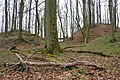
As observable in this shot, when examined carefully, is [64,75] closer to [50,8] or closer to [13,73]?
[13,73]

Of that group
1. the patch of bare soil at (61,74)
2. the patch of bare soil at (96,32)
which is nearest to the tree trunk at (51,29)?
the patch of bare soil at (61,74)

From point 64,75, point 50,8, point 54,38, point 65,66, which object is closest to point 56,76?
point 64,75

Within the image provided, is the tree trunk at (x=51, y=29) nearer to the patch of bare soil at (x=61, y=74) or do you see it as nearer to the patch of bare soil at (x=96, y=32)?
the patch of bare soil at (x=61, y=74)

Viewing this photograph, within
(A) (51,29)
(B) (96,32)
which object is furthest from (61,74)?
(B) (96,32)

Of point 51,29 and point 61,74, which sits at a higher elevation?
point 51,29

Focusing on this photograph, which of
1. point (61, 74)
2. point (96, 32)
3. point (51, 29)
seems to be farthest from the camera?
point (96, 32)

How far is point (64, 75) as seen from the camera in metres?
7.96

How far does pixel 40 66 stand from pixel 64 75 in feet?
5.27

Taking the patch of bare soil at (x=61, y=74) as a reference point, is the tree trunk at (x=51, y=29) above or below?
above

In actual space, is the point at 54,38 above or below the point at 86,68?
above

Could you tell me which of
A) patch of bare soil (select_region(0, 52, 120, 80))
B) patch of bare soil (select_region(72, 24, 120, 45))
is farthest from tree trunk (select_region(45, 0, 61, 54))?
patch of bare soil (select_region(72, 24, 120, 45))

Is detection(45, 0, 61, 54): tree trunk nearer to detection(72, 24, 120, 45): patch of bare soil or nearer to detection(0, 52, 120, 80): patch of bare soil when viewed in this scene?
detection(0, 52, 120, 80): patch of bare soil

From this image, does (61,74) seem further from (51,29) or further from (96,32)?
(96,32)

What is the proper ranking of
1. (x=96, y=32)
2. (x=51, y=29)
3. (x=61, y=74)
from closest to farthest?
(x=61, y=74) < (x=51, y=29) < (x=96, y=32)
